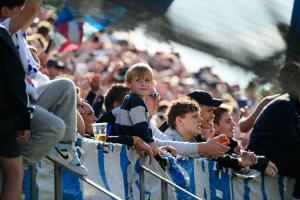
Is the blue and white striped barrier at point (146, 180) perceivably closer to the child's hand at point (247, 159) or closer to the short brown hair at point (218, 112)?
the child's hand at point (247, 159)

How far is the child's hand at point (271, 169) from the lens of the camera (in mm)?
8531

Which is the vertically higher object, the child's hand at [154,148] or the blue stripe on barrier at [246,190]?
A: the child's hand at [154,148]

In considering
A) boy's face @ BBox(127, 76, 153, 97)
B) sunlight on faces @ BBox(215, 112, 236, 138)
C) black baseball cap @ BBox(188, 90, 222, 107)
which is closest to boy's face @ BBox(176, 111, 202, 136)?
black baseball cap @ BBox(188, 90, 222, 107)

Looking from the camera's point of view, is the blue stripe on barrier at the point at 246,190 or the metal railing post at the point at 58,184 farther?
the blue stripe on barrier at the point at 246,190

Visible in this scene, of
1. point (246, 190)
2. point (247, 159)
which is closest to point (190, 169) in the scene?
point (247, 159)

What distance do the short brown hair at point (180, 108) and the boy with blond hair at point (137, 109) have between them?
0.78m

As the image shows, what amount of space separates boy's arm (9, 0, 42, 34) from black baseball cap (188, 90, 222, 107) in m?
3.59

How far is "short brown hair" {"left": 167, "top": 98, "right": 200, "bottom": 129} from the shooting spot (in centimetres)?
780

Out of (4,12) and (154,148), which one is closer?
(4,12)

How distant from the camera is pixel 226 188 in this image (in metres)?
8.41

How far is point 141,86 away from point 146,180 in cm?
82

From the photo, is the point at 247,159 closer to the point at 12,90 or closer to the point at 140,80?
the point at 140,80

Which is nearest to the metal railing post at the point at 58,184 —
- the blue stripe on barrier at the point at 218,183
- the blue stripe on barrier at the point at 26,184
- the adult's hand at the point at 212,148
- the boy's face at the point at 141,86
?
the blue stripe on barrier at the point at 26,184

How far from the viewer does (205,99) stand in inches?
326
